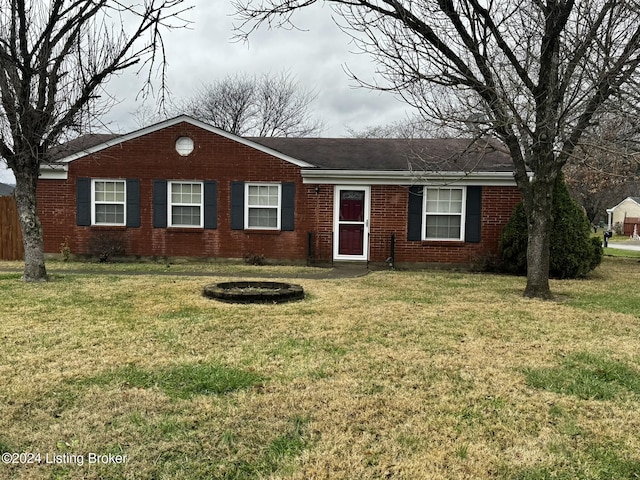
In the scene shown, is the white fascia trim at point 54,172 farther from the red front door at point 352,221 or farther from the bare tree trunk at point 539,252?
the bare tree trunk at point 539,252

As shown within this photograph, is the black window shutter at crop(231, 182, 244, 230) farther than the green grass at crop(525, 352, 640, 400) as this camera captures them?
Yes

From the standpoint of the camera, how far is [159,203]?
513 inches

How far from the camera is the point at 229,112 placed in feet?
118

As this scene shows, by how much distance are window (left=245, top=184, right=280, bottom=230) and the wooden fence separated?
663 centimetres

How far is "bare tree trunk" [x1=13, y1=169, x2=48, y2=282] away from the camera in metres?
8.96

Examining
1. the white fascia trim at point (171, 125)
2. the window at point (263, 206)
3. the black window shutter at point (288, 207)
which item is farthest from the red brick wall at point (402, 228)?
the white fascia trim at point (171, 125)

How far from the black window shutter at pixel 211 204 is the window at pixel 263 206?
2.89 ft

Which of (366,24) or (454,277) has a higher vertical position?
(366,24)

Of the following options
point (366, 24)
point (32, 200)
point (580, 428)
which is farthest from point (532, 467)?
point (32, 200)

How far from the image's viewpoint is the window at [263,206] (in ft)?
42.6

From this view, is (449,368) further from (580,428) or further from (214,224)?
(214,224)

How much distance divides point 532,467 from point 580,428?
30.1 inches

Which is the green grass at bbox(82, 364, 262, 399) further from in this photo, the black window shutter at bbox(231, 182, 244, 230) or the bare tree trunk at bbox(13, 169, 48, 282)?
the black window shutter at bbox(231, 182, 244, 230)

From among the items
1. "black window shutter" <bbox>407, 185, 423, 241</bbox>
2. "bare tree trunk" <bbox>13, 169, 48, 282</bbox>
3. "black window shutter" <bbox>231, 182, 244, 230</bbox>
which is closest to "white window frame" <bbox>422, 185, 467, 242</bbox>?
"black window shutter" <bbox>407, 185, 423, 241</bbox>
